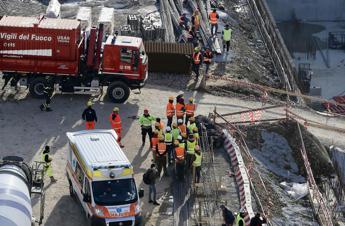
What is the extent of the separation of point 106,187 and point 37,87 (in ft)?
35.2

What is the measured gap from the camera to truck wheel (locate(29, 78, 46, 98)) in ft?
102

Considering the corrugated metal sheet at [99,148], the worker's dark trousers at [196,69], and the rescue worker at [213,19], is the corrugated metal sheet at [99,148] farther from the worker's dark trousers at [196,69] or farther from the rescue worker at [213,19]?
the rescue worker at [213,19]

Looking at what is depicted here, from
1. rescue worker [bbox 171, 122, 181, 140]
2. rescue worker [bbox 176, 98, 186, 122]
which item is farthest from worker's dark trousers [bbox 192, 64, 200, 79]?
rescue worker [bbox 171, 122, 181, 140]

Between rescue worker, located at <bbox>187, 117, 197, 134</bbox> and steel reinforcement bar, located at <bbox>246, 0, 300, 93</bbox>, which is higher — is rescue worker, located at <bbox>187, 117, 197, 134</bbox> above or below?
below

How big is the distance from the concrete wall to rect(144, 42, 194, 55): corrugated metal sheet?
75.4ft

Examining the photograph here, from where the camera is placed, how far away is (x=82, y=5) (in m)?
43.5

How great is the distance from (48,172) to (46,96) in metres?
6.05

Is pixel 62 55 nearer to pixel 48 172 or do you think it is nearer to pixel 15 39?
pixel 15 39

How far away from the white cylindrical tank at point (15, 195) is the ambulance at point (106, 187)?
1.65 m

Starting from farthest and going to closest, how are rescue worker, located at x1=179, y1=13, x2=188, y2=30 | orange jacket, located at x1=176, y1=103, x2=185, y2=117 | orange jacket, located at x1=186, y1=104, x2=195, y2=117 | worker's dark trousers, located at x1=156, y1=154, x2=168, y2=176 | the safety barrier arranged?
rescue worker, located at x1=179, y1=13, x2=188, y2=30 → orange jacket, located at x1=186, y1=104, x2=195, y2=117 → orange jacket, located at x1=176, y1=103, x2=185, y2=117 → worker's dark trousers, located at x1=156, y1=154, x2=168, y2=176 → the safety barrier

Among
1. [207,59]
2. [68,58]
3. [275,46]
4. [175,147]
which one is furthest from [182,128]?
[275,46]

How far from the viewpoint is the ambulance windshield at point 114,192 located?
2142 centimetres

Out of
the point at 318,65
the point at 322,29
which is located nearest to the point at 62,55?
the point at 318,65

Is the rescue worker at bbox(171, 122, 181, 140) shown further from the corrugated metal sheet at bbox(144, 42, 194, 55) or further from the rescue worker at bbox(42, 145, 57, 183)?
the corrugated metal sheet at bbox(144, 42, 194, 55)
